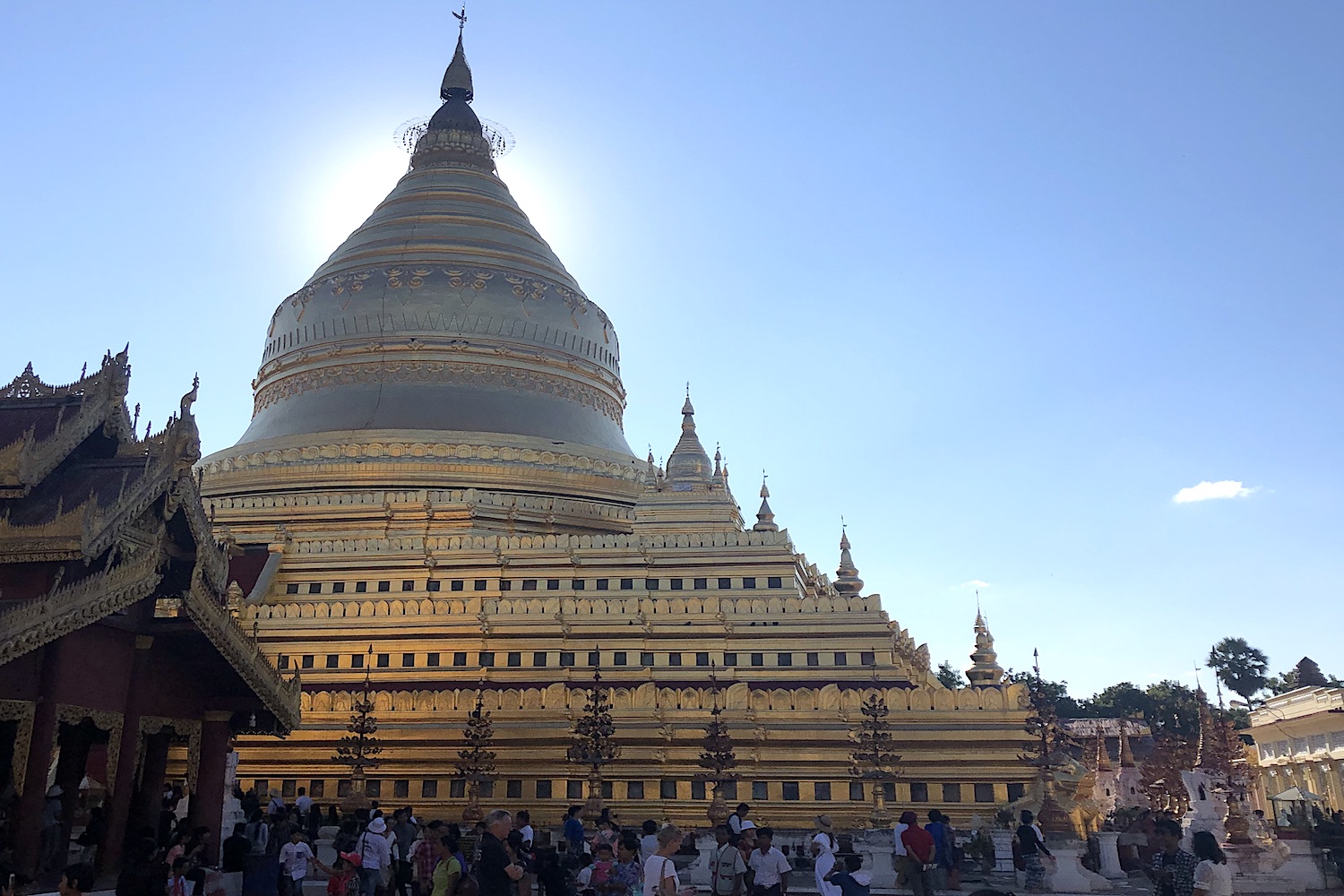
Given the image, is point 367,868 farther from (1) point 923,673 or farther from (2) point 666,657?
(1) point 923,673

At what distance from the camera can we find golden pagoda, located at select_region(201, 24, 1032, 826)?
24453mm

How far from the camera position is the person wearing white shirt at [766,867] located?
10.1 m

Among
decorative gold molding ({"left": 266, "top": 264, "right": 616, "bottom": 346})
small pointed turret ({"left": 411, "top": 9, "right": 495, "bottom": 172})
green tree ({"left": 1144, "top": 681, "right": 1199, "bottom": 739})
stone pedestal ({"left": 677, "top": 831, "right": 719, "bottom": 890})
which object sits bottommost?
stone pedestal ({"left": 677, "top": 831, "right": 719, "bottom": 890})

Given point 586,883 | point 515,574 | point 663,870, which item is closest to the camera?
point 663,870

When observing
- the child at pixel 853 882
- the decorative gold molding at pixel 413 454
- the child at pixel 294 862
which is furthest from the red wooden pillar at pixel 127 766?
the decorative gold molding at pixel 413 454

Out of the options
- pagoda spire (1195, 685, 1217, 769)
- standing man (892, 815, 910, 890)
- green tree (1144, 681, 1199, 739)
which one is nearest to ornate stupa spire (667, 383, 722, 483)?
pagoda spire (1195, 685, 1217, 769)

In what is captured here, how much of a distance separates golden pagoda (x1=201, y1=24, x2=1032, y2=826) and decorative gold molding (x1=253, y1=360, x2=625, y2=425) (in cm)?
8

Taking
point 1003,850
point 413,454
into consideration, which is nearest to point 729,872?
point 1003,850

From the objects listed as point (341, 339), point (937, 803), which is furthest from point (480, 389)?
point (937, 803)

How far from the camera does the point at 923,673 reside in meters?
33.5

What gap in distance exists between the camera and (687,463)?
112 ft

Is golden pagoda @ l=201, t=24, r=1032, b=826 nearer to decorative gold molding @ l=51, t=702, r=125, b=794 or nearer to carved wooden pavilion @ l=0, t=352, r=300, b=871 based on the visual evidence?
carved wooden pavilion @ l=0, t=352, r=300, b=871

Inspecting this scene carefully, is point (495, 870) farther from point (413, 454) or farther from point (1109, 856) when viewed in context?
point (413, 454)

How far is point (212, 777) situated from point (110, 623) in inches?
123
